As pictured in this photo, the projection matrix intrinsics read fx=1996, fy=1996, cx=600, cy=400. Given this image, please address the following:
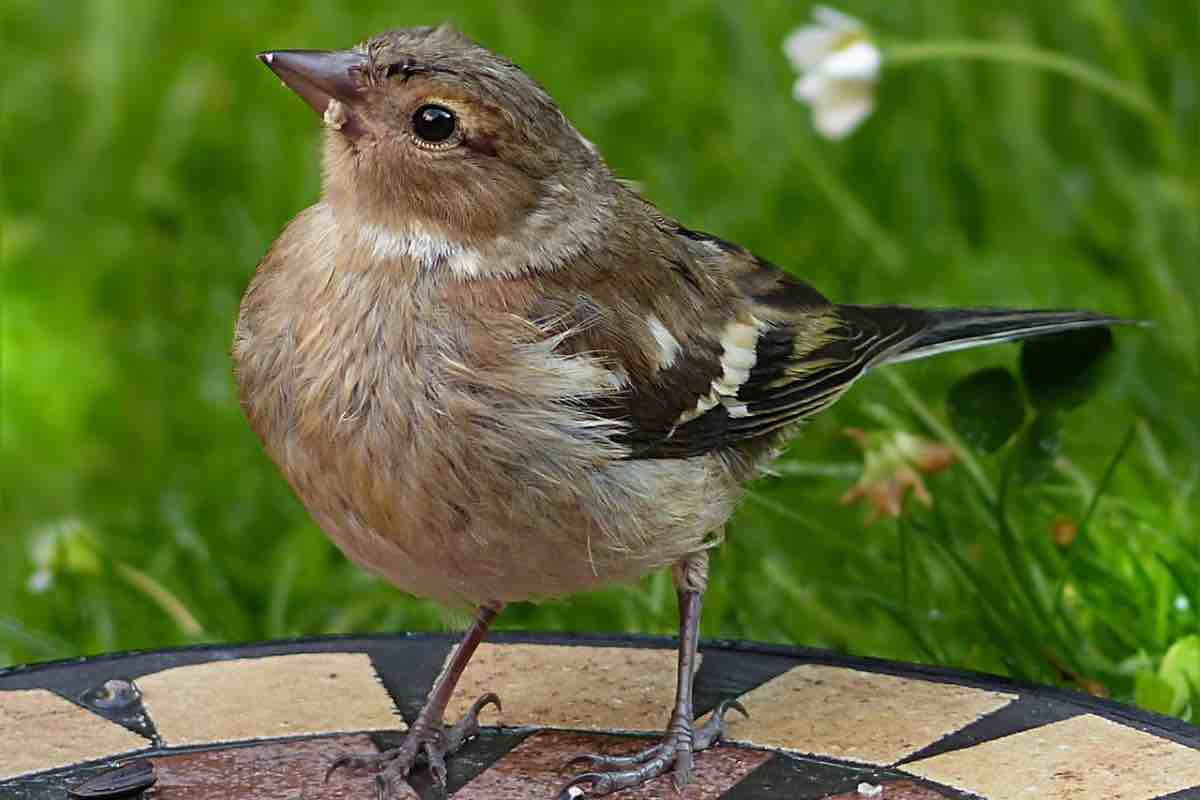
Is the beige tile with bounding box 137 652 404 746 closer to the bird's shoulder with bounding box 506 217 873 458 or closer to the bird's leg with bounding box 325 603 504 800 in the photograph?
the bird's leg with bounding box 325 603 504 800

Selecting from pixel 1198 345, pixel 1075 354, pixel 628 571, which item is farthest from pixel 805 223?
pixel 628 571

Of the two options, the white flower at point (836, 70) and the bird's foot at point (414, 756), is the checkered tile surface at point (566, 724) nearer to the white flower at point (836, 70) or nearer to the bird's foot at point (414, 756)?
the bird's foot at point (414, 756)

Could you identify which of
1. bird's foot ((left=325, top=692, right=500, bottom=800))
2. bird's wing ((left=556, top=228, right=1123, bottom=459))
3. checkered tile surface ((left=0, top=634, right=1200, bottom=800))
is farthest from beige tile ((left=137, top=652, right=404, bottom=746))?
bird's wing ((left=556, top=228, right=1123, bottom=459))

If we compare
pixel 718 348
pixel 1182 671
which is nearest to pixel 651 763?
pixel 718 348

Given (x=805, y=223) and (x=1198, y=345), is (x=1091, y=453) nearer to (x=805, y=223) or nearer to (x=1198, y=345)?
(x=1198, y=345)

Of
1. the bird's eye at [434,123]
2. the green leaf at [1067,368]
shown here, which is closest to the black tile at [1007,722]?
the green leaf at [1067,368]

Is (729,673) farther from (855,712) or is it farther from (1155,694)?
(1155,694)
